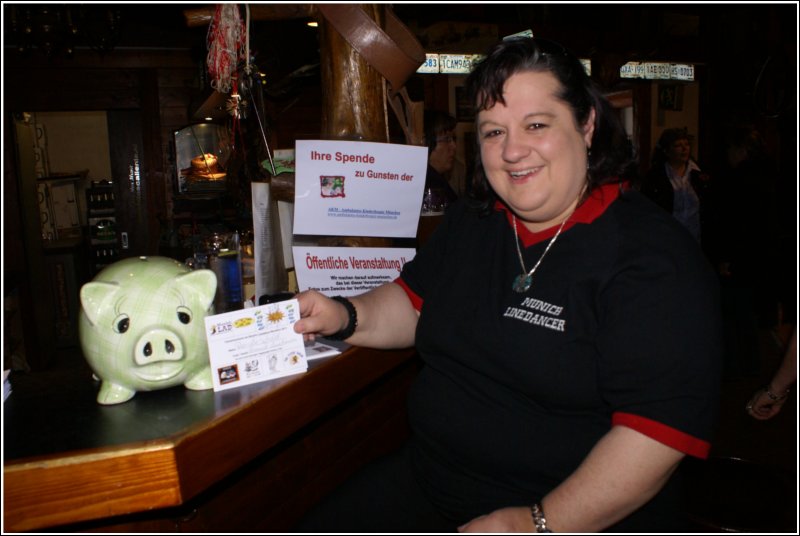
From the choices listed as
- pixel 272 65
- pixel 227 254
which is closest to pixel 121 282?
pixel 227 254

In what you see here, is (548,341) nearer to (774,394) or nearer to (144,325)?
(144,325)

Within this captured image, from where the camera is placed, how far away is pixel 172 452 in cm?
111

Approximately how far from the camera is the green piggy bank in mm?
1252

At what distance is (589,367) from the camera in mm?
1242

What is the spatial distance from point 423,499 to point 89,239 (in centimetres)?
668

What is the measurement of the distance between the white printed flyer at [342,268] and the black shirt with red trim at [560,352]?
42 cm

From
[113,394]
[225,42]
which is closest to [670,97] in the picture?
[225,42]

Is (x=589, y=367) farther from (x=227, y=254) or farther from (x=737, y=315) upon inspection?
(x=737, y=315)

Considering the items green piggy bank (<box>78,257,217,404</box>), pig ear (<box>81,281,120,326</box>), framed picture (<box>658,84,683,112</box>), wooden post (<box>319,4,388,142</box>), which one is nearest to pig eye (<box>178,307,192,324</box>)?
green piggy bank (<box>78,257,217,404</box>)

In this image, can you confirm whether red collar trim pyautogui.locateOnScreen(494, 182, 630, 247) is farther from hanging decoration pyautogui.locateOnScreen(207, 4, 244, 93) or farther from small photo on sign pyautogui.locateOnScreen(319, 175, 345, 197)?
hanging decoration pyautogui.locateOnScreen(207, 4, 244, 93)

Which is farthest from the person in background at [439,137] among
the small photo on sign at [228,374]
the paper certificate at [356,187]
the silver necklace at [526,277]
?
the small photo on sign at [228,374]

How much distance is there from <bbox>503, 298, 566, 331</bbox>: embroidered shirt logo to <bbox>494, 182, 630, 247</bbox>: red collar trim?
0.54ft

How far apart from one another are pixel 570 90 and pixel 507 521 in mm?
878

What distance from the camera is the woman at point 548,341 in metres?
1.15
